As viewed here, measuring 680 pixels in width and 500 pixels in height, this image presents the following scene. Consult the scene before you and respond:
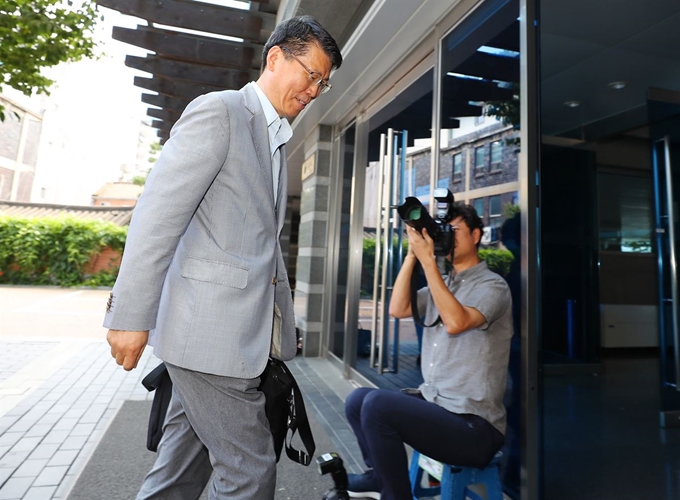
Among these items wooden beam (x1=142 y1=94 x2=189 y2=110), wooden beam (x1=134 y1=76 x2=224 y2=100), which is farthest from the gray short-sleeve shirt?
wooden beam (x1=142 y1=94 x2=189 y2=110)

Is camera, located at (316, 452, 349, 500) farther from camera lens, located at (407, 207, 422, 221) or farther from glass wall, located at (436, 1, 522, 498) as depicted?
camera lens, located at (407, 207, 422, 221)

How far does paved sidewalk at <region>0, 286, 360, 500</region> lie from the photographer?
998 mm

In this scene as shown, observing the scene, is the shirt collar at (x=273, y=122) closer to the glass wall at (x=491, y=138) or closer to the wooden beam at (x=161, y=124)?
the glass wall at (x=491, y=138)

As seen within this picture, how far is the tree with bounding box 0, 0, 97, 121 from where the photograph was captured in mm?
4160

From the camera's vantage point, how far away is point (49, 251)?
14.7 meters

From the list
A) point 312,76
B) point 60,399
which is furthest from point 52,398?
point 312,76

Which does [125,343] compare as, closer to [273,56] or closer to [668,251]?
[273,56]

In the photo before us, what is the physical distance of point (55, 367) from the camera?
4945 mm

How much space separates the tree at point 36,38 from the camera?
4160 millimetres

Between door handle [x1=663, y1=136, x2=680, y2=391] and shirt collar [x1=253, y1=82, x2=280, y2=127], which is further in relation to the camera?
door handle [x1=663, y1=136, x2=680, y2=391]

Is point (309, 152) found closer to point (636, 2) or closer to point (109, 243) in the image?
point (636, 2)

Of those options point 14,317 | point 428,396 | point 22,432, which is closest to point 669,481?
point 428,396

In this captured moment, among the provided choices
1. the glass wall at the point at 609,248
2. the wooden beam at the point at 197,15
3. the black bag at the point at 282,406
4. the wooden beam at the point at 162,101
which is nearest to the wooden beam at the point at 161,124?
the wooden beam at the point at 162,101

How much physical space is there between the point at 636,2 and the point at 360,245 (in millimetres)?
3131
